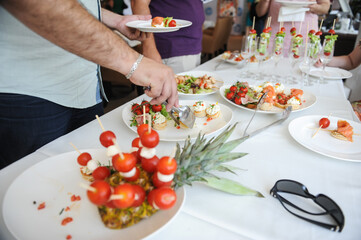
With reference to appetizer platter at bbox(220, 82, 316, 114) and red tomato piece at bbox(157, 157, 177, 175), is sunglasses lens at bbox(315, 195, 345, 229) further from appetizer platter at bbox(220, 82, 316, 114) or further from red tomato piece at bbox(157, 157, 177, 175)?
appetizer platter at bbox(220, 82, 316, 114)

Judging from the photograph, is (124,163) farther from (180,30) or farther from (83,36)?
(180,30)

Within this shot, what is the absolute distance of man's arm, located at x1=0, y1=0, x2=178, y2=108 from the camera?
792 mm

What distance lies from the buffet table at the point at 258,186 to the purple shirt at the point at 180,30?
4.05 ft

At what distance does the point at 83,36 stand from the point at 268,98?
113cm

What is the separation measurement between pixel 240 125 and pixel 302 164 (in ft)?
1.34

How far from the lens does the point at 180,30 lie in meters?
2.47

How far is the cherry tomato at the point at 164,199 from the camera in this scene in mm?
678

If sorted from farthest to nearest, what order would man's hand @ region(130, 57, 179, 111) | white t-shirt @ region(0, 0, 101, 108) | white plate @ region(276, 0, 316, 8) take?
1. white plate @ region(276, 0, 316, 8)
2. white t-shirt @ region(0, 0, 101, 108)
3. man's hand @ region(130, 57, 179, 111)

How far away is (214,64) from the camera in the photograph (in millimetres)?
2625

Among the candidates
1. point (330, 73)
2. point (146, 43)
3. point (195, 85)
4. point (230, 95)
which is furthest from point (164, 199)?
point (330, 73)

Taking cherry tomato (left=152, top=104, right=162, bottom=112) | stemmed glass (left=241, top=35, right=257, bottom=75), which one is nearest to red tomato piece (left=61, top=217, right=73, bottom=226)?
cherry tomato (left=152, top=104, right=162, bottom=112)

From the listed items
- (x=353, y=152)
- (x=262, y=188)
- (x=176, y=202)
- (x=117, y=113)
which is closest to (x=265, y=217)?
(x=262, y=188)

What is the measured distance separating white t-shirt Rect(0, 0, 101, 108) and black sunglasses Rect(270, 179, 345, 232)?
118cm

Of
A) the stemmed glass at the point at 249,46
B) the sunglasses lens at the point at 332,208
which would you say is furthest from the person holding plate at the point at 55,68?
the stemmed glass at the point at 249,46
